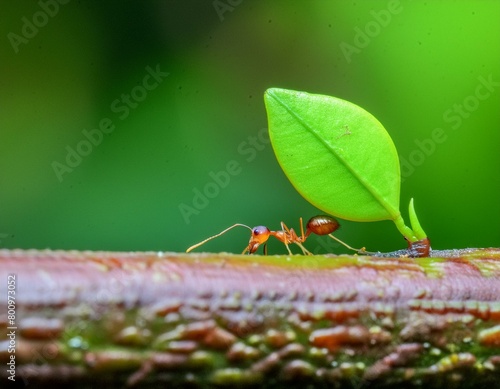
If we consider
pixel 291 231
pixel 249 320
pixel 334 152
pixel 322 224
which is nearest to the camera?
pixel 249 320

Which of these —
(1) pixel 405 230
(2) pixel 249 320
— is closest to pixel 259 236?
(1) pixel 405 230

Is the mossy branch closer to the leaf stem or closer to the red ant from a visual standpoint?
the leaf stem

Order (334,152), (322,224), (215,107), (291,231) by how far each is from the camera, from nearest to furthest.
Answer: (334,152)
(322,224)
(291,231)
(215,107)

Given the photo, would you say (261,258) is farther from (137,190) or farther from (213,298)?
(137,190)

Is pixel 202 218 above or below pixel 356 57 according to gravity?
below

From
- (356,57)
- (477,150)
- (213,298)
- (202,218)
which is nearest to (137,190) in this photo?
(202,218)

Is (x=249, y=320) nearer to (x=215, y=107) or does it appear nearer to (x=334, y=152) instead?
(x=334, y=152)
